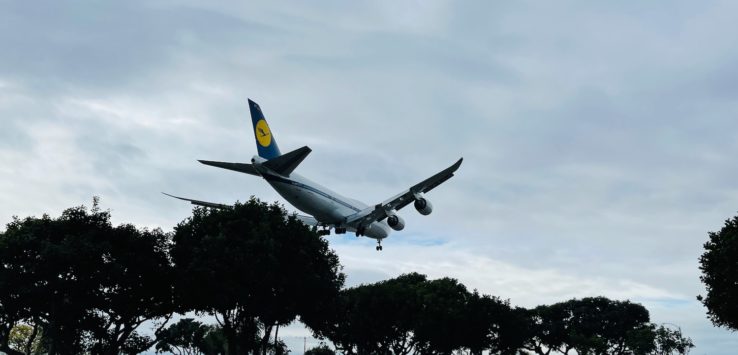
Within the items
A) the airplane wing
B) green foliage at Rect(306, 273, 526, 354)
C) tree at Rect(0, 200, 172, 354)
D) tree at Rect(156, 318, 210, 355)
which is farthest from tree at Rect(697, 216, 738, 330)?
tree at Rect(156, 318, 210, 355)

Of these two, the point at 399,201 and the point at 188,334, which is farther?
the point at 188,334

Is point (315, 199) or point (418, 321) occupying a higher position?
point (315, 199)

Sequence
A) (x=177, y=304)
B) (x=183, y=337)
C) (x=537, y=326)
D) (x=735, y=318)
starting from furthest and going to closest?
(x=537, y=326) → (x=183, y=337) → (x=177, y=304) → (x=735, y=318)

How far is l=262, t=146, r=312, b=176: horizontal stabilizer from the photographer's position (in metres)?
49.8

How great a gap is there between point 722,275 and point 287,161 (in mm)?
33566

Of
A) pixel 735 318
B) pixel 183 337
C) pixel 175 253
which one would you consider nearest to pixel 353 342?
pixel 183 337

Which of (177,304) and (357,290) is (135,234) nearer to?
(177,304)

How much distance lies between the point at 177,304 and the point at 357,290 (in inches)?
1229

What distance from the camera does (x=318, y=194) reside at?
57781mm

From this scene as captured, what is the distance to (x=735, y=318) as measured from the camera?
144 ft

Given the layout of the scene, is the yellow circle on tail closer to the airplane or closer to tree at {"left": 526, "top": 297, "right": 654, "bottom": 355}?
the airplane

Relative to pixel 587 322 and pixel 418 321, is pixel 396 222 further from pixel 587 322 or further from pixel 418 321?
pixel 587 322

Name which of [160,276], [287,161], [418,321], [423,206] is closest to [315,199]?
[287,161]

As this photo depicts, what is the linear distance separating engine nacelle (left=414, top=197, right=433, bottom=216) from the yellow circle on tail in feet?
49.0
